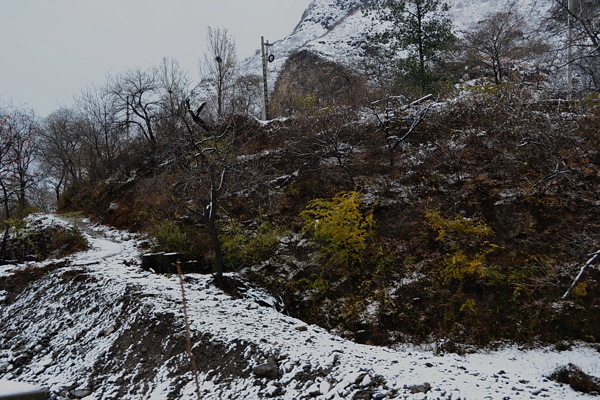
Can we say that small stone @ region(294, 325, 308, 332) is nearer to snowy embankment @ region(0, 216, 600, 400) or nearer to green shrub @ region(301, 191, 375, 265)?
snowy embankment @ region(0, 216, 600, 400)

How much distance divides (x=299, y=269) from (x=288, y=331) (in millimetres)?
3458

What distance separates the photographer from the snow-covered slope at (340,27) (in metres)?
37.6

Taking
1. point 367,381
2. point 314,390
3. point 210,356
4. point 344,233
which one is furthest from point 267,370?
point 344,233

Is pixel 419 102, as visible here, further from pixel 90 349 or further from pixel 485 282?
pixel 90 349

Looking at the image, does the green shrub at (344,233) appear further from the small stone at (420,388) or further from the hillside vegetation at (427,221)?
the small stone at (420,388)

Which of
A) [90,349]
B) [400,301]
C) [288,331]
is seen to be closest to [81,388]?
[90,349]

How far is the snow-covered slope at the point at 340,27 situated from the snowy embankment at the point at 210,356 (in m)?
29.7

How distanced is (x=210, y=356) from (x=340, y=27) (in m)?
48.4

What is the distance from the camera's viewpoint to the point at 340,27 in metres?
46.5

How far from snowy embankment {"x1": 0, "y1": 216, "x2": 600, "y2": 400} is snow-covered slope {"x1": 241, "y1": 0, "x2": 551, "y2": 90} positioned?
29.7 metres

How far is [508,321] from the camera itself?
731 cm

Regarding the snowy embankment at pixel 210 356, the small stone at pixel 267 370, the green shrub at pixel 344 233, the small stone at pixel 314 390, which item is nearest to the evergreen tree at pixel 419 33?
the green shrub at pixel 344 233

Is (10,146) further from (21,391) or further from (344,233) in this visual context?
(344,233)

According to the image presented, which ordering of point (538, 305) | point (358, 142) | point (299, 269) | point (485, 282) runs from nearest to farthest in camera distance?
point (538, 305)
point (485, 282)
point (299, 269)
point (358, 142)
